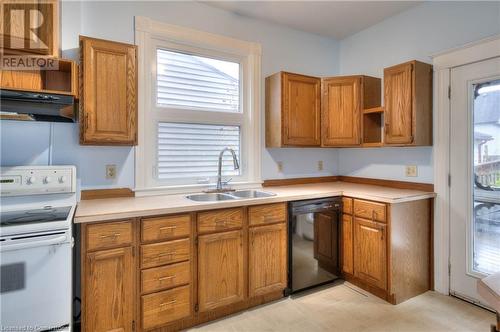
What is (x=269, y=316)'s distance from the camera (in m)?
2.23

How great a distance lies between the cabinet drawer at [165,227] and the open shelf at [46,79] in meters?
0.97

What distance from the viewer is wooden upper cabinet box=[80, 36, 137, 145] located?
78.3 inches

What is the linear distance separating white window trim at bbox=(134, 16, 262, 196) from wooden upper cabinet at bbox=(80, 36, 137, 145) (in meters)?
0.30

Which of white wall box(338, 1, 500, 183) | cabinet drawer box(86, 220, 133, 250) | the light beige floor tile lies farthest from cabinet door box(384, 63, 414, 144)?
cabinet drawer box(86, 220, 133, 250)

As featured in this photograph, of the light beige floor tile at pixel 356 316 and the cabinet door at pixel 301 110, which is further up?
the cabinet door at pixel 301 110

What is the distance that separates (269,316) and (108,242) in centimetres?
133

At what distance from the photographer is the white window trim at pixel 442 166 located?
2521 millimetres

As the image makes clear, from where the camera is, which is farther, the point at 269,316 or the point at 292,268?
the point at 292,268

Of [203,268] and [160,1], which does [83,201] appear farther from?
[160,1]

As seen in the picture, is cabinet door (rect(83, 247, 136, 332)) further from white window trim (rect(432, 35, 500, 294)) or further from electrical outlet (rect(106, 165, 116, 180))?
white window trim (rect(432, 35, 500, 294))

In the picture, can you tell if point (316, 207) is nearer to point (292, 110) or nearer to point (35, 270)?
point (292, 110)

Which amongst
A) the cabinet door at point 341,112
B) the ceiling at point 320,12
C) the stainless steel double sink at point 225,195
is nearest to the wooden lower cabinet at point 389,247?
the cabinet door at point 341,112

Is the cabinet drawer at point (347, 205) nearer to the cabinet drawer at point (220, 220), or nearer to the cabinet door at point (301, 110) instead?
the cabinet door at point (301, 110)

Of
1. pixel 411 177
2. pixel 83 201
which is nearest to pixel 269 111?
pixel 411 177
